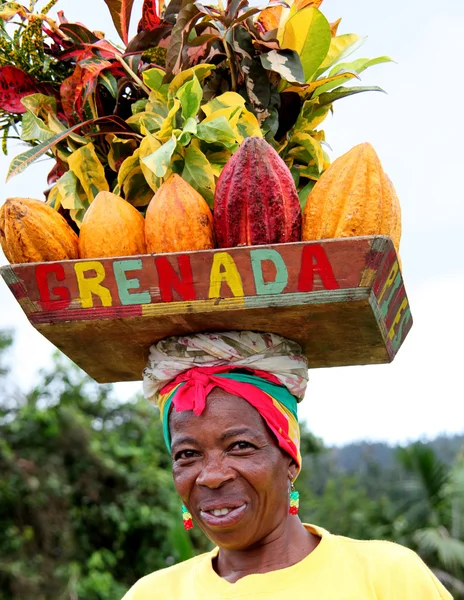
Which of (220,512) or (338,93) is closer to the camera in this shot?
(220,512)

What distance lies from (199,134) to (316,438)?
1159 centimetres

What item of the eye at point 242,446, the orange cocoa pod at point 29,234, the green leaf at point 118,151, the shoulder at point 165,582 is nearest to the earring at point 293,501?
the eye at point 242,446

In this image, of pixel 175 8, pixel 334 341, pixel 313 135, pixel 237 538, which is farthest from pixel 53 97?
pixel 237 538

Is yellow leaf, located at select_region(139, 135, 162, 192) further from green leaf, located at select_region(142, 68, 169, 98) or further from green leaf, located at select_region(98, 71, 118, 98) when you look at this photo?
green leaf, located at select_region(98, 71, 118, 98)

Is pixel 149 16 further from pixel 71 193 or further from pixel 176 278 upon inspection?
pixel 176 278

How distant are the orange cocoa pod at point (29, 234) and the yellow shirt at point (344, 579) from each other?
3.49 feet

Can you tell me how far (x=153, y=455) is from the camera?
11461mm

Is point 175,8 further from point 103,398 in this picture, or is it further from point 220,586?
point 103,398

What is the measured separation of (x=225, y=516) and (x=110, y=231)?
2.76 ft

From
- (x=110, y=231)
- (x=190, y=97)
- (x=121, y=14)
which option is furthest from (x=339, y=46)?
(x=110, y=231)

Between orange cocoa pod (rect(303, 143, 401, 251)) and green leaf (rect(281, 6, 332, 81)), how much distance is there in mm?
535

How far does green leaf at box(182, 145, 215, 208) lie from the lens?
251 centimetres

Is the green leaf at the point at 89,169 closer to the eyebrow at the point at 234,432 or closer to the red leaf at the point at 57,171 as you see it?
the red leaf at the point at 57,171

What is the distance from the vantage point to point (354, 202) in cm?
222
